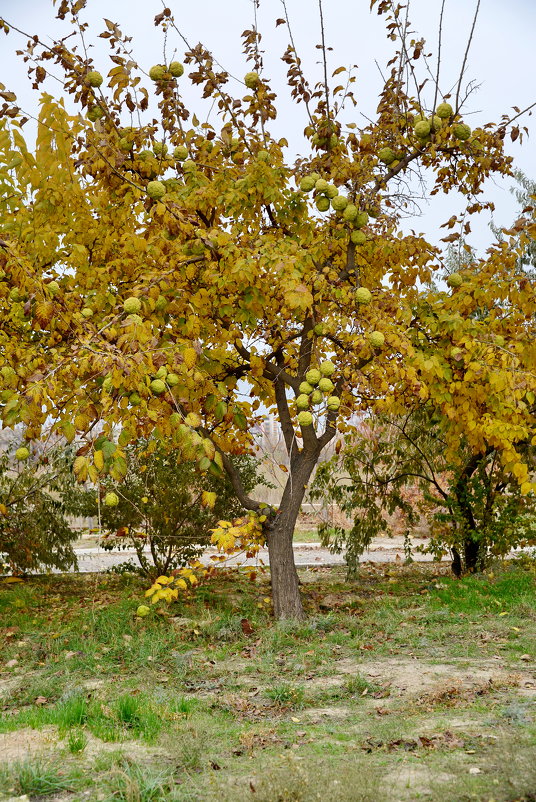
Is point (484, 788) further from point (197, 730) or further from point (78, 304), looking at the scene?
point (78, 304)

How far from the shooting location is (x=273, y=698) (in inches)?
164

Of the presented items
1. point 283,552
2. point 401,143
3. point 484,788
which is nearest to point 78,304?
point 283,552

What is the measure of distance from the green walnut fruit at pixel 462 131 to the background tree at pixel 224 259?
0.02 metres

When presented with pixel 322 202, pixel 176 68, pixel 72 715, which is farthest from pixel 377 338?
pixel 72 715

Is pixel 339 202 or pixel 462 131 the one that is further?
pixel 462 131

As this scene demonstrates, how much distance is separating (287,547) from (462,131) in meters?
3.95

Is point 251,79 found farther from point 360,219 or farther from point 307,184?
point 360,219

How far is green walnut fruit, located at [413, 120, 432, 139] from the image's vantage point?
5.90m

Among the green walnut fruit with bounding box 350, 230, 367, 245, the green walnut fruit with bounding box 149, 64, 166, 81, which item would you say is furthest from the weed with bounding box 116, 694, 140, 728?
the green walnut fruit with bounding box 149, 64, 166, 81

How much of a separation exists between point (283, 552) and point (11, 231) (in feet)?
11.7

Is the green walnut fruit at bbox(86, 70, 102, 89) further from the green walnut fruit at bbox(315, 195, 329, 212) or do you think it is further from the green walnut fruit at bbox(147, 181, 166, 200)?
the green walnut fruit at bbox(315, 195, 329, 212)

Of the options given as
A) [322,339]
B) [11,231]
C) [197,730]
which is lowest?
[197,730]

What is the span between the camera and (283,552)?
21.3ft

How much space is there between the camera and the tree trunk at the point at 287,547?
6.44 metres
